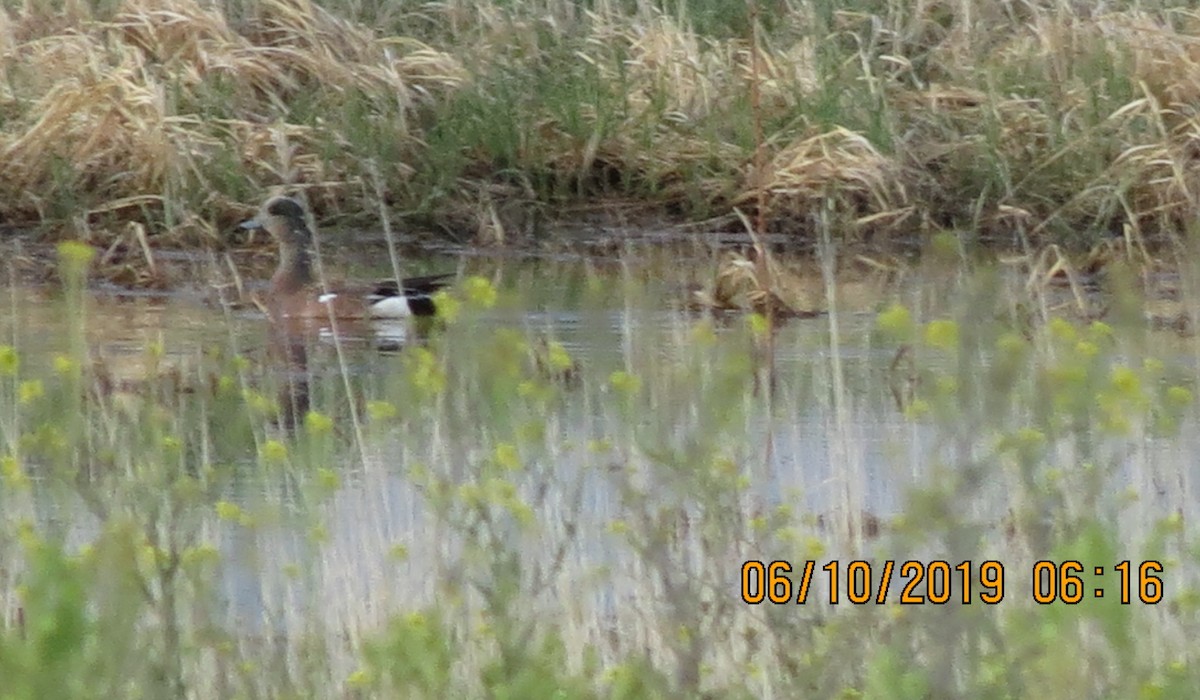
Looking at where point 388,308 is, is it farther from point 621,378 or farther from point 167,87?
point 621,378

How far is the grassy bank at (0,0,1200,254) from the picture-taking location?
11883 mm

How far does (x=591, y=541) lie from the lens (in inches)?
214

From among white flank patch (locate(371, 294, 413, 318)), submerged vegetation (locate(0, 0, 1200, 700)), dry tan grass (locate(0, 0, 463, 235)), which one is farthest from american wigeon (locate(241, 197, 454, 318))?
dry tan grass (locate(0, 0, 463, 235))

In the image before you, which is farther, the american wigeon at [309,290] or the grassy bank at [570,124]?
the grassy bank at [570,124]

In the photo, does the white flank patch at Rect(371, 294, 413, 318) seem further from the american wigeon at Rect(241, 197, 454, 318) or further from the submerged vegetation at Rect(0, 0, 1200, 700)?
the submerged vegetation at Rect(0, 0, 1200, 700)

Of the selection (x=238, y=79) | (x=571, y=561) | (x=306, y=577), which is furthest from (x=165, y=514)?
(x=238, y=79)

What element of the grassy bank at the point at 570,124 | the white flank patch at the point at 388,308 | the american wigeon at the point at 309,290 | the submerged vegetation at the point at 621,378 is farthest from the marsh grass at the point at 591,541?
the grassy bank at the point at 570,124

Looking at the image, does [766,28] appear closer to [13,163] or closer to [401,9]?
[401,9]

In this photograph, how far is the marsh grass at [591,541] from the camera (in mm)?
3334

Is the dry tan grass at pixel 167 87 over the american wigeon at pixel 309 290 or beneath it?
over
